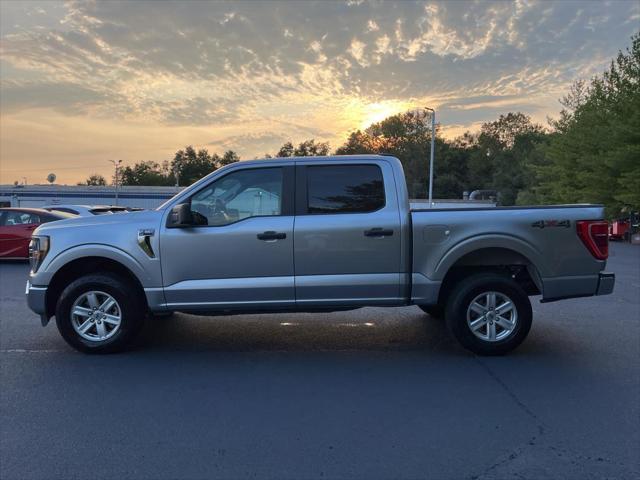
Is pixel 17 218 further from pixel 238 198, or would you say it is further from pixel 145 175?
pixel 145 175

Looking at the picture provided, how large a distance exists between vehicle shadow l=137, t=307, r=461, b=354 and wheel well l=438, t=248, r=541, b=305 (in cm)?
76

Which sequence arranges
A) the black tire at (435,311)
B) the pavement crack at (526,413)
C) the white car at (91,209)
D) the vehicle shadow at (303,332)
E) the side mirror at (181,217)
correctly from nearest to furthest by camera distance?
the pavement crack at (526,413), the side mirror at (181,217), the vehicle shadow at (303,332), the black tire at (435,311), the white car at (91,209)

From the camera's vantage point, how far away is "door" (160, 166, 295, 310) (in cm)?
543

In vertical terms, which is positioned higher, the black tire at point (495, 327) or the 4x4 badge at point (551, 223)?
the 4x4 badge at point (551, 223)

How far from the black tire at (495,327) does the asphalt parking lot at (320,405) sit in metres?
0.20

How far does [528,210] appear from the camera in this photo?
218 inches

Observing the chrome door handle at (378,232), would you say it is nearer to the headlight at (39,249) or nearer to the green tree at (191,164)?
the headlight at (39,249)

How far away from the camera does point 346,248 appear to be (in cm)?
545

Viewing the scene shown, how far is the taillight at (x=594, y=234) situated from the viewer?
5484 mm

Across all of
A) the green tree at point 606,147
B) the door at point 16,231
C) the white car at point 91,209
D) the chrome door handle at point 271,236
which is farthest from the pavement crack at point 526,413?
the green tree at point 606,147

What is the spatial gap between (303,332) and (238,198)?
200 cm

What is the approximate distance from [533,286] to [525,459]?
10.3ft

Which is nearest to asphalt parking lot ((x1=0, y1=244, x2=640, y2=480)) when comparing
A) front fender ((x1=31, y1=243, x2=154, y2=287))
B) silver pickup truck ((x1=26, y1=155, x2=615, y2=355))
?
silver pickup truck ((x1=26, y1=155, x2=615, y2=355))

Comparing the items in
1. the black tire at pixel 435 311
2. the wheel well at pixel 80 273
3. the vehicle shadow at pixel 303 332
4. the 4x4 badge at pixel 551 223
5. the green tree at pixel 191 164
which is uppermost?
the green tree at pixel 191 164
